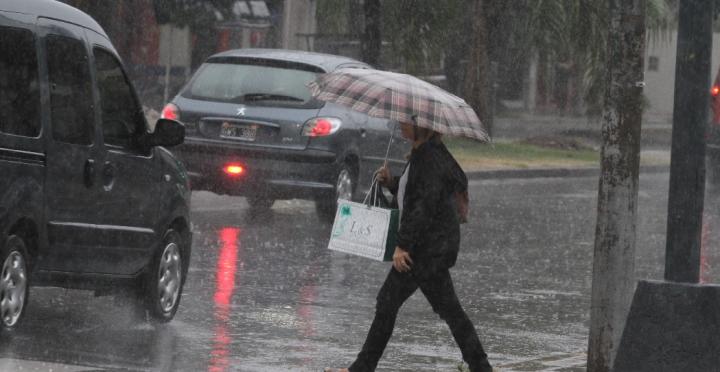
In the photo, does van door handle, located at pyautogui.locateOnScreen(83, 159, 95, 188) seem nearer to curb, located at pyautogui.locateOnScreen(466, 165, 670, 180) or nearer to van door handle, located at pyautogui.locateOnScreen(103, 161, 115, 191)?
van door handle, located at pyautogui.locateOnScreen(103, 161, 115, 191)

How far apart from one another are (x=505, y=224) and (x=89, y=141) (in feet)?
30.2

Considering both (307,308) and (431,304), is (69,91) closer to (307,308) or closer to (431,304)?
(431,304)

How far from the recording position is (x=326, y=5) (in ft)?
98.0

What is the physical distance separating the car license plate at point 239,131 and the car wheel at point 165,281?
567 centimetres

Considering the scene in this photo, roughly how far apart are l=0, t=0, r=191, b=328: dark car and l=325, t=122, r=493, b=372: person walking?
71.0 inches

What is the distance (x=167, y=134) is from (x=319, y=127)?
639 cm

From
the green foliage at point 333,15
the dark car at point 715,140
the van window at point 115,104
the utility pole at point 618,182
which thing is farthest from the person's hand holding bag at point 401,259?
the green foliage at point 333,15

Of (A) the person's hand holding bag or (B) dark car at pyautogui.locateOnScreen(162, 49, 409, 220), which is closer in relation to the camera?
(A) the person's hand holding bag

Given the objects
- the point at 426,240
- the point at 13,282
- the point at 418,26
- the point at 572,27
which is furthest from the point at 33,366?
the point at 572,27

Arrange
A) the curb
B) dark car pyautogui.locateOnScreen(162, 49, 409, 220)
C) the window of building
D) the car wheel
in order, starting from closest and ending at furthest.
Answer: the car wheel → dark car pyautogui.locateOnScreen(162, 49, 409, 220) → the curb → the window of building

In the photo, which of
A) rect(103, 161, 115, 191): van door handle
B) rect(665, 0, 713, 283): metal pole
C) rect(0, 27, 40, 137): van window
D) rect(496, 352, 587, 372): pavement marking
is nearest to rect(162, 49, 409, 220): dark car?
rect(103, 161, 115, 191): van door handle

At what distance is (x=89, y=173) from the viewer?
9.48 meters

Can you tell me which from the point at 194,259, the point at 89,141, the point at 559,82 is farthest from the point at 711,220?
the point at 559,82

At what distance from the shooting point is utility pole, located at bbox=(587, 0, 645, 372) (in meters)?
8.21
